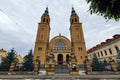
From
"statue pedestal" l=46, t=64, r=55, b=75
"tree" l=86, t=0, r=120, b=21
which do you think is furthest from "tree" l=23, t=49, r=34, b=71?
"tree" l=86, t=0, r=120, b=21

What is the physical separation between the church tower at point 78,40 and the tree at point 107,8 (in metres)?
28.2

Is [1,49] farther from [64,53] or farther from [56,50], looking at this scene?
[64,53]

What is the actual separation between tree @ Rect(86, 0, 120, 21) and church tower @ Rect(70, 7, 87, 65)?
92.5ft

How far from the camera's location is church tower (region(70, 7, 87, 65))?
33922 millimetres

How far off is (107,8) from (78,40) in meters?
31.4

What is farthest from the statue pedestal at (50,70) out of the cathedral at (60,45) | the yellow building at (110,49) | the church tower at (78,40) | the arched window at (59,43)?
the arched window at (59,43)

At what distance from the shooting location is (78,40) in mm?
36250

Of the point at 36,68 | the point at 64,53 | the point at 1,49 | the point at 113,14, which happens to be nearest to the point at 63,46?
the point at 64,53

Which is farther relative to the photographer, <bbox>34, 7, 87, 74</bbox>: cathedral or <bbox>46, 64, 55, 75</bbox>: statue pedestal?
<bbox>34, 7, 87, 74</bbox>: cathedral

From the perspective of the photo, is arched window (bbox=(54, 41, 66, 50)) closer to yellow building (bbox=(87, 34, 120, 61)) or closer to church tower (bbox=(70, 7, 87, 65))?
church tower (bbox=(70, 7, 87, 65))

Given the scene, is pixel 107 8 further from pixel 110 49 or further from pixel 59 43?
pixel 59 43

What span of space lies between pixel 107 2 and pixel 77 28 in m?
33.7

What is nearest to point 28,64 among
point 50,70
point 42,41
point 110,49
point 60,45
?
point 50,70

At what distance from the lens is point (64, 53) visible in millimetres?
37844
